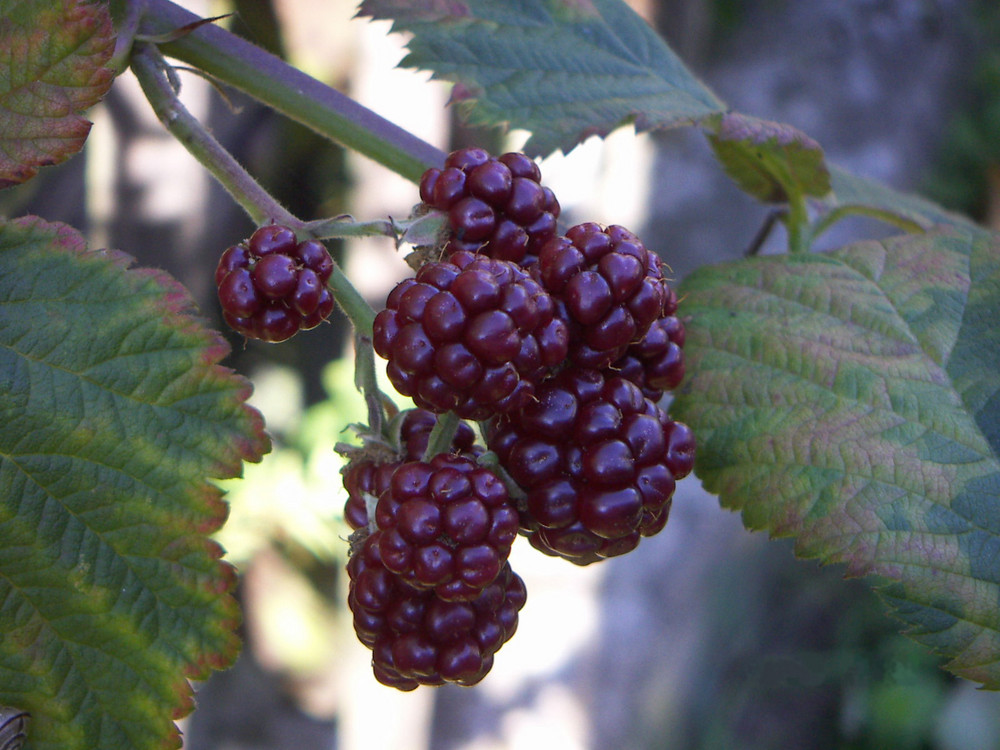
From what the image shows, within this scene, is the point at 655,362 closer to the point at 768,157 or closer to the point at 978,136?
the point at 768,157

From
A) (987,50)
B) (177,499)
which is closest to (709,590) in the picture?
(177,499)

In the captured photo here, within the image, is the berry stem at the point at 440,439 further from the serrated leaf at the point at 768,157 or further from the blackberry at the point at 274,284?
the serrated leaf at the point at 768,157

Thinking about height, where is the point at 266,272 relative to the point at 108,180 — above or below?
above

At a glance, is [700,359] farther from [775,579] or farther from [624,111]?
[775,579]

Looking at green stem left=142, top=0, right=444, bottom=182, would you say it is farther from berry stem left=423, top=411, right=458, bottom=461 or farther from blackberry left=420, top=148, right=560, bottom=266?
berry stem left=423, top=411, right=458, bottom=461

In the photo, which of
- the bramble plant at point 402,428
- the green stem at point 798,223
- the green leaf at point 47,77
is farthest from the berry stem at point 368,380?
the green stem at point 798,223

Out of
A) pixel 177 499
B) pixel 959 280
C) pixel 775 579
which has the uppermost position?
pixel 959 280
